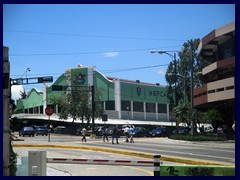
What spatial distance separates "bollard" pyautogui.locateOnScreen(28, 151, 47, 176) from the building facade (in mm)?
28318

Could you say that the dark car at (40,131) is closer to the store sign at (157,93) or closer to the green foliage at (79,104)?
the green foliage at (79,104)

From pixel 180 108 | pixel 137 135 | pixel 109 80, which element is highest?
pixel 109 80

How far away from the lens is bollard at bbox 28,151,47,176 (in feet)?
36.4

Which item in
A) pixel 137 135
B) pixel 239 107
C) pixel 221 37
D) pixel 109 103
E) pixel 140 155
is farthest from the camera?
pixel 109 103

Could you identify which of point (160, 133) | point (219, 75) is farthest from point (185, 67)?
point (160, 133)

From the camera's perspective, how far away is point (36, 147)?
2789 cm

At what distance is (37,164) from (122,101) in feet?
185

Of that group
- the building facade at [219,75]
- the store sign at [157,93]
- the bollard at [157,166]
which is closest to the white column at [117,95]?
the store sign at [157,93]

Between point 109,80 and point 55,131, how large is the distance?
1096 centimetres

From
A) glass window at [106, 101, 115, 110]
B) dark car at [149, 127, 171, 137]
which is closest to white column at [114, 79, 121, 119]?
glass window at [106, 101, 115, 110]

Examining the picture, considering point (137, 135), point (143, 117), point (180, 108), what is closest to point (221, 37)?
point (180, 108)

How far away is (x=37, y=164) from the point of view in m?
11.1

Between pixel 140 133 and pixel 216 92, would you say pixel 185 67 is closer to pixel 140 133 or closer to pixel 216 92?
pixel 216 92
